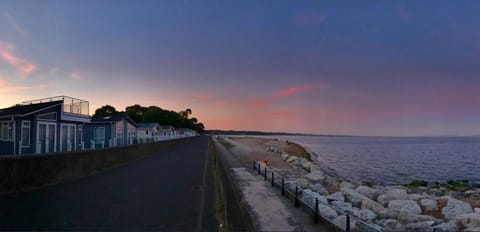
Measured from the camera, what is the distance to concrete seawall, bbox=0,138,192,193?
1174cm

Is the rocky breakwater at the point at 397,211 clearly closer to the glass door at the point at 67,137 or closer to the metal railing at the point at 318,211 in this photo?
the metal railing at the point at 318,211

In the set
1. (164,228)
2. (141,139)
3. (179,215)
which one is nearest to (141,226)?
(164,228)

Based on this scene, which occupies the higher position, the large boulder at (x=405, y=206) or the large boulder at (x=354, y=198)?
the large boulder at (x=354, y=198)

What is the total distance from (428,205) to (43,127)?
20748 mm

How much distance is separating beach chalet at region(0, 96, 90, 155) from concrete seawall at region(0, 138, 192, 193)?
455cm

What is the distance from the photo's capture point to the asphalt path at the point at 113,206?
8680 mm

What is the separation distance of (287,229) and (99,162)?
1457 cm

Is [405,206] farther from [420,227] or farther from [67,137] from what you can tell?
[67,137]

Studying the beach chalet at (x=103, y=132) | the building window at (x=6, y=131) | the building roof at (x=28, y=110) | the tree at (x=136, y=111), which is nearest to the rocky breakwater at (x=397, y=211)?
the building roof at (x=28, y=110)

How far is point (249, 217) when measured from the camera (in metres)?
7.77

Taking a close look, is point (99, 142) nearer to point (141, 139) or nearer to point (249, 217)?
point (141, 139)

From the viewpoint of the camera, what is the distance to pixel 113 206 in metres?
10.7

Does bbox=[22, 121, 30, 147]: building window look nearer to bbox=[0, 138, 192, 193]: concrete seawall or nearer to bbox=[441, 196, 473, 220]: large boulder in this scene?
bbox=[0, 138, 192, 193]: concrete seawall

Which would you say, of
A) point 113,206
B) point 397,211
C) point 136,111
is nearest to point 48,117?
point 113,206
